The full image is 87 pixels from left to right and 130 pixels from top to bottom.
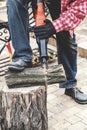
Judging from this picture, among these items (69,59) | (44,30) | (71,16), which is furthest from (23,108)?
(69,59)

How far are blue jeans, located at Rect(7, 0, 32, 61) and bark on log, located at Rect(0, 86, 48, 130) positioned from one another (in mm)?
418

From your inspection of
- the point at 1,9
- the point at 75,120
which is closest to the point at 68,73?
the point at 75,120

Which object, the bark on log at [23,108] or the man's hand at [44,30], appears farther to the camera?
the bark on log at [23,108]

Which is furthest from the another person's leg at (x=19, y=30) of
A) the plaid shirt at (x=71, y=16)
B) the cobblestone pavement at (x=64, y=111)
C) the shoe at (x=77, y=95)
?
the shoe at (x=77, y=95)

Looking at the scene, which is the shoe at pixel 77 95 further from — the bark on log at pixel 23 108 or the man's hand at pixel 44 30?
the man's hand at pixel 44 30

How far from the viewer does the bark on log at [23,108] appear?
3697 millimetres

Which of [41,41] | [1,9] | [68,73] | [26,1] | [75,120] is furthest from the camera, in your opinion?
[1,9]

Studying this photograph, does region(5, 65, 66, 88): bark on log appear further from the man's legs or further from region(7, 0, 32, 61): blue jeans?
the man's legs

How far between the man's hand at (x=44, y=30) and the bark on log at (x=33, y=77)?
400mm

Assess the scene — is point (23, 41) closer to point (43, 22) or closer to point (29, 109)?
point (43, 22)

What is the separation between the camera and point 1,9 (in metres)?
8.98

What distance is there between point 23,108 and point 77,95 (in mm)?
1084

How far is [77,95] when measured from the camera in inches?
182

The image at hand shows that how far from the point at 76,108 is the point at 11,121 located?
99 cm
